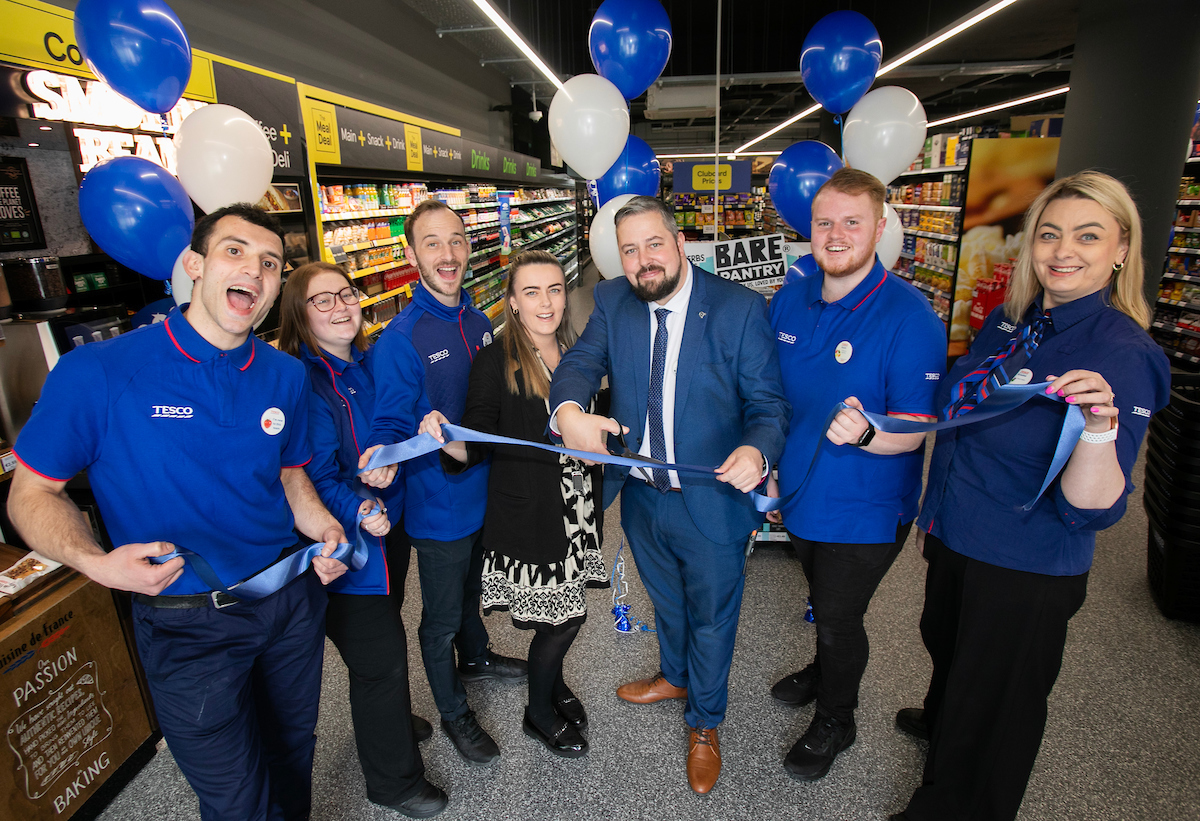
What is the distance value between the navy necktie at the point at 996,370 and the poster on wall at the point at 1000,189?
20.6 feet

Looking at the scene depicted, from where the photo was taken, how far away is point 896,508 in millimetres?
1967

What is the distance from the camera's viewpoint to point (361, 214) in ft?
17.5

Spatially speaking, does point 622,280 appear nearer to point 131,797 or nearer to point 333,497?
point 333,497

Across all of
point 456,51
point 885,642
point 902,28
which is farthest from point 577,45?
point 885,642

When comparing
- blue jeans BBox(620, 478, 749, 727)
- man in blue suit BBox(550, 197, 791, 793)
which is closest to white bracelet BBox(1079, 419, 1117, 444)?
man in blue suit BBox(550, 197, 791, 793)

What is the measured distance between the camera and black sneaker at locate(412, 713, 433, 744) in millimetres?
2371

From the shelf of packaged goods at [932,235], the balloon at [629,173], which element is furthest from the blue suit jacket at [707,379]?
the shelf of packaged goods at [932,235]

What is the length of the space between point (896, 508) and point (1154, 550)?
7.61 feet

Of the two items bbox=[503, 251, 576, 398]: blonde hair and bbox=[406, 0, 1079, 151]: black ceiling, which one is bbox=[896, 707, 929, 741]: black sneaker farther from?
bbox=[406, 0, 1079, 151]: black ceiling

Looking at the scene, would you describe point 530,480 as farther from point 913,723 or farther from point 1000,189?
point 1000,189

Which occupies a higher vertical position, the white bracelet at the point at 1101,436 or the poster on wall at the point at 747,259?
the poster on wall at the point at 747,259

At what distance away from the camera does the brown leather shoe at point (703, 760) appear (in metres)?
2.11

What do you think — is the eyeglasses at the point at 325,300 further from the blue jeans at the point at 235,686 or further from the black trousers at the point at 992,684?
the black trousers at the point at 992,684

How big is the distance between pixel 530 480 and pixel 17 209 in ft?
8.59
